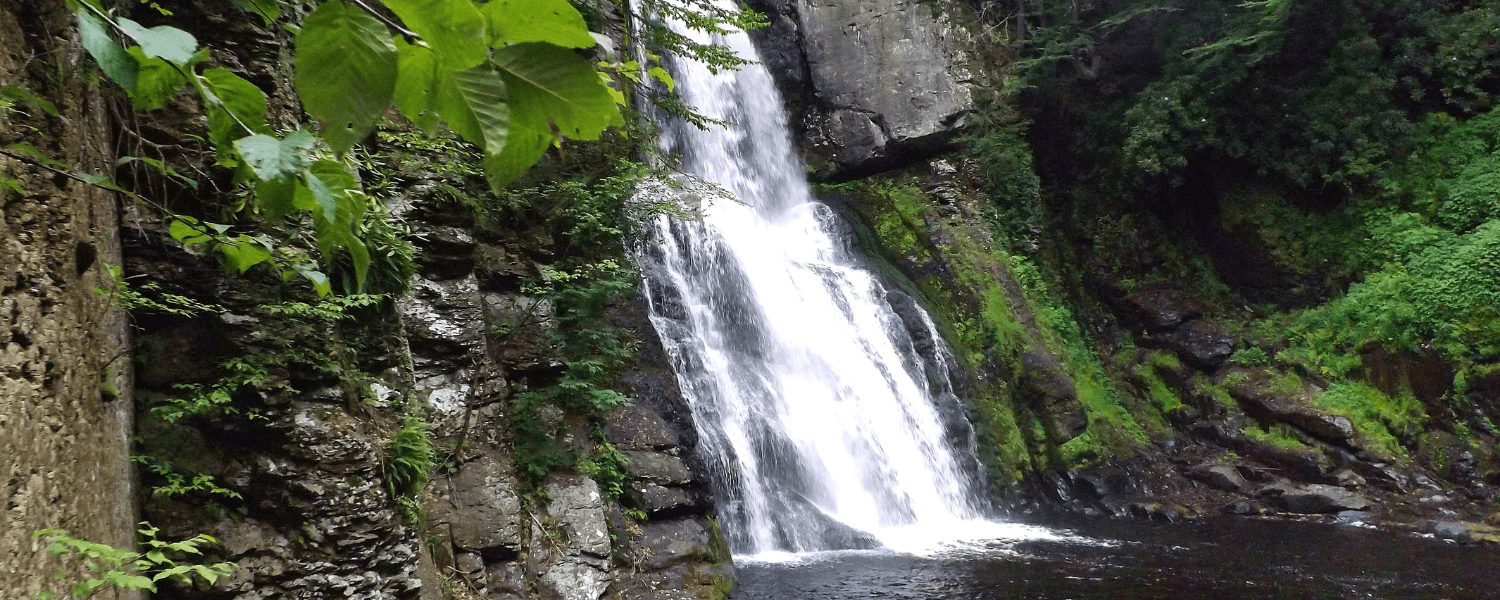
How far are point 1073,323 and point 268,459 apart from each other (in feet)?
45.8

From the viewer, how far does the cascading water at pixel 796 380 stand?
891cm

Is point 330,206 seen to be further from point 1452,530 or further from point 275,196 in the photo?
point 1452,530

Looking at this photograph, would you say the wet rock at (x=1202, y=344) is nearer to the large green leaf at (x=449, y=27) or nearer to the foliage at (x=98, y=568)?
the foliage at (x=98, y=568)

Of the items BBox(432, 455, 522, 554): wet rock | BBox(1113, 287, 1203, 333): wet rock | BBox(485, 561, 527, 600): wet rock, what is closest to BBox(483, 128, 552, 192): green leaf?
BBox(432, 455, 522, 554): wet rock

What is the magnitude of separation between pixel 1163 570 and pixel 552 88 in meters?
9.06

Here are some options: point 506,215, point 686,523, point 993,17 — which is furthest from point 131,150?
point 993,17

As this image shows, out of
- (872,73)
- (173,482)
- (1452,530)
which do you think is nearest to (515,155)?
(173,482)

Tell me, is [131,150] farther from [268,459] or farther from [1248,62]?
[1248,62]

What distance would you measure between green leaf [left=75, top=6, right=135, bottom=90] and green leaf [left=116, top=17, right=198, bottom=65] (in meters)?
0.03

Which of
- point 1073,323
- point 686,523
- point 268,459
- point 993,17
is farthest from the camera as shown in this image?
point 993,17

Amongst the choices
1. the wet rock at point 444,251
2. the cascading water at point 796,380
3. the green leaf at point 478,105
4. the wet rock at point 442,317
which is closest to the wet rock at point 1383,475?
the cascading water at point 796,380

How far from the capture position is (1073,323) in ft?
48.7

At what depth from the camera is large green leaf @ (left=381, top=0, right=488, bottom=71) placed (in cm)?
64

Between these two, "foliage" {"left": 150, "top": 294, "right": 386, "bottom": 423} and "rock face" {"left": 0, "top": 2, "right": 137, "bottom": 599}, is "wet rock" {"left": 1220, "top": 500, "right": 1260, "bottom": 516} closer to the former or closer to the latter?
"foliage" {"left": 150, "top": 294, "right": 386, "bottom": 423}
